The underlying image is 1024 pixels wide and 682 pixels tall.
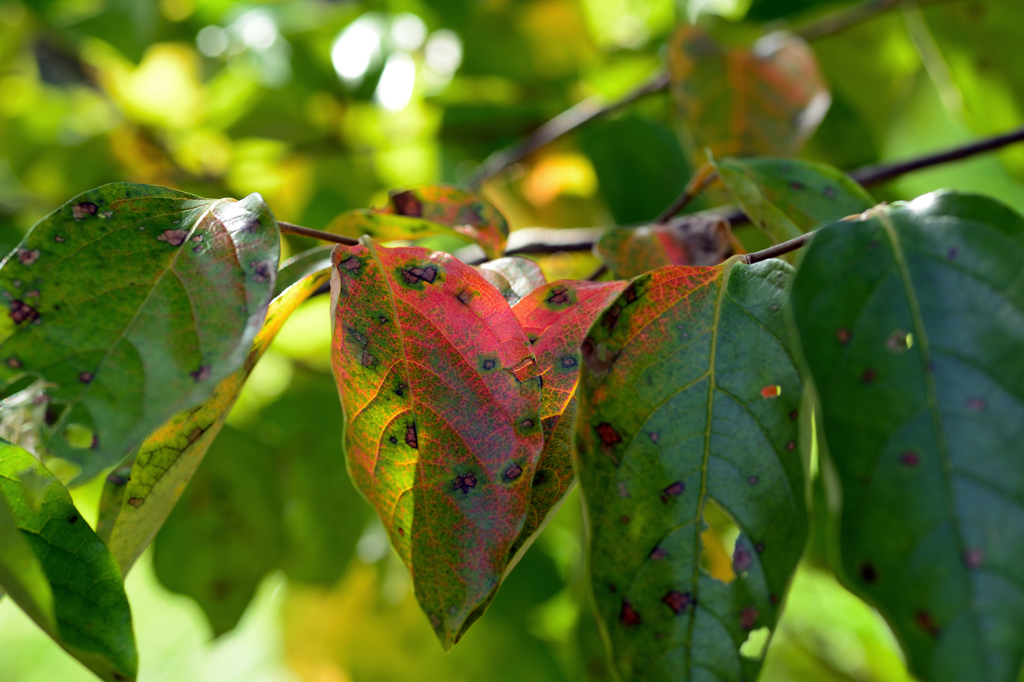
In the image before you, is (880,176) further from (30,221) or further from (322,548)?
(30,221)

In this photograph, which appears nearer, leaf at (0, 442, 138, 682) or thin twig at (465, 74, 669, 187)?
leaf at (0, 442, 138, 682)

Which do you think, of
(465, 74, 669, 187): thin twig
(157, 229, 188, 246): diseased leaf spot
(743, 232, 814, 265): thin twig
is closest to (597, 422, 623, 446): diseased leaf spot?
(743, 232, 814, 265): thin twig

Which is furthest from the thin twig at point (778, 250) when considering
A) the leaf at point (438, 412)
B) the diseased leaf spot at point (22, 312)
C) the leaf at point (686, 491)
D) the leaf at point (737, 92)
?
the leaf at point (737, 92)

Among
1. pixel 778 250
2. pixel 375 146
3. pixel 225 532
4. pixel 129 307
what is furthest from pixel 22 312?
pixel 375 146

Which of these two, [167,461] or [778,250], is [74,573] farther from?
[778,250]

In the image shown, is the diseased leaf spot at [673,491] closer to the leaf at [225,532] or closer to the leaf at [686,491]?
the leaf at [686,491]

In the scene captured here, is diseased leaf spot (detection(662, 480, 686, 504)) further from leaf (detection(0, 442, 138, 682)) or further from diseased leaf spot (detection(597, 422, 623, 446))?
leaf (detection(0, 442, 138, 682))
